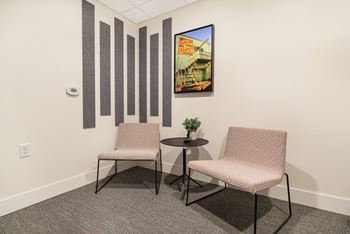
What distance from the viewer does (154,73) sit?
2871 mm

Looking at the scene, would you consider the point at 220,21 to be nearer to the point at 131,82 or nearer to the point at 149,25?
the point at 149,25

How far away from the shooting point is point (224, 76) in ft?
7.47

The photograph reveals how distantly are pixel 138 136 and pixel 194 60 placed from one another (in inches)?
51.4

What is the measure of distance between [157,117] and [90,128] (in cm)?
97

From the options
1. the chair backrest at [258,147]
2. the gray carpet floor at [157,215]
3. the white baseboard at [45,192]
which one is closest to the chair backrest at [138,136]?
the white baseboard at [45,192]

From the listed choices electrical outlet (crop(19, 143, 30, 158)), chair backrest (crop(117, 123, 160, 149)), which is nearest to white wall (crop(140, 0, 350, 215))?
chair backrest (crop(117, 123, 160, 149))

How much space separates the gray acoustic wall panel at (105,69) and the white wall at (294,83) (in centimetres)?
132

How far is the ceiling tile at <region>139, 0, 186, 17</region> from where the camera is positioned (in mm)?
2471

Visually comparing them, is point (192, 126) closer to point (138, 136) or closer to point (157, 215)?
point (138, 136)

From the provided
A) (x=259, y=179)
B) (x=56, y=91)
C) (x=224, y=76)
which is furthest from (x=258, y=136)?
(x=56, y=91)

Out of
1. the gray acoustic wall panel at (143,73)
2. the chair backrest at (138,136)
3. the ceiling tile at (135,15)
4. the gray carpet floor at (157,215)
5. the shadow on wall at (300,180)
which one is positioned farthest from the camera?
the gray acoustic wall panel at (143,73)

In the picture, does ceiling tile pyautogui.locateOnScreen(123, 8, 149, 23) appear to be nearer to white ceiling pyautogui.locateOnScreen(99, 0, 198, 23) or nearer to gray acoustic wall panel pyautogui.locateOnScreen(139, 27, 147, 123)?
white ceiling pyautogui.locateOnScreen(99, 0, 198, 23)

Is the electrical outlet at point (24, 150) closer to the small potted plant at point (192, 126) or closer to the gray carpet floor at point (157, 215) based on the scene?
the gray carpet floor at point (157, 215)

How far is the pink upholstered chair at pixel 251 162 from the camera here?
1.41 metres
